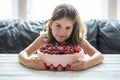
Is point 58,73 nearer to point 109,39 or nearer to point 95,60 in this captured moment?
point 95,60

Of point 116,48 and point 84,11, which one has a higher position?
point 84,11

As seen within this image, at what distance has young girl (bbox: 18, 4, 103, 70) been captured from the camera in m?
1.47

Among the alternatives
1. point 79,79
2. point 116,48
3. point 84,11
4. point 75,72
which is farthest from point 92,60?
point 84,11

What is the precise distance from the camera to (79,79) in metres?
1.25

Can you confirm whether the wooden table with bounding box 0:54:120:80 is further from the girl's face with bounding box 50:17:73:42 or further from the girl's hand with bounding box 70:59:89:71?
the girl's face with bounding box 50:17:73:42

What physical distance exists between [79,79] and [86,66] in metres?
0.23

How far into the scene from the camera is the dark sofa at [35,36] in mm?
2621

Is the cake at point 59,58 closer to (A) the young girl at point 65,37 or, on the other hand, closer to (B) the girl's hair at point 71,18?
(A) the young girl at point 65,37

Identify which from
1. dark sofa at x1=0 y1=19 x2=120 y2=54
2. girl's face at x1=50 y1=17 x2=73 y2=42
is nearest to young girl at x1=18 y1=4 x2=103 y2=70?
girl's face at x1=50 y1=17 x2=73 y2=42

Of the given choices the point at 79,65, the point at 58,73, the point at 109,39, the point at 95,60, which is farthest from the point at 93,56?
the point at 109,39

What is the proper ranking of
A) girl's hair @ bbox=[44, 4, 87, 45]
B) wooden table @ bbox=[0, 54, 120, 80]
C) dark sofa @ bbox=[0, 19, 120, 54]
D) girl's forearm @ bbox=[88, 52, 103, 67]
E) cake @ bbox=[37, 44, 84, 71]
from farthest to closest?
dark sofa @ bbox=[0, 19, 120, 54], girl's hair @ bbox=[44, 4, 87, 45], girl's forearm @ bbox=[88, 52, 103, 67], cake @ bbox=[37, 44, 84, 71], wooden table @ bbox=[0, 54, 120, 80]

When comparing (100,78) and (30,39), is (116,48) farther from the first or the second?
(100,78)

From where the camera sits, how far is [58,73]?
137cm

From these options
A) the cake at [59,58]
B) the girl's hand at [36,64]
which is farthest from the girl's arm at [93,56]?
the girl's hand at [36,64]
